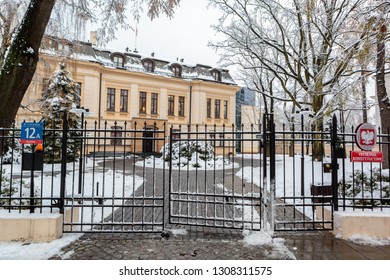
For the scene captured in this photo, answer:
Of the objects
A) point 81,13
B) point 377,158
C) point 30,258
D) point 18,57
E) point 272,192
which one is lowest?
point 30,258

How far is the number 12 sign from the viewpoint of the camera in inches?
179

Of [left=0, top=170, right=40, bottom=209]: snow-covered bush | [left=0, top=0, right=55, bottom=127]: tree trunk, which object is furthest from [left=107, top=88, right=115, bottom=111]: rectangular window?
[left=0, top=0, right=55, bottom=127]: tree trunk

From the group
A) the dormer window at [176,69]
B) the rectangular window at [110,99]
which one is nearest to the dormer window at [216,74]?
the dormer window at [176,69]

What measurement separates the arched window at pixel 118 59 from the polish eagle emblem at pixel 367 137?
31.0 m

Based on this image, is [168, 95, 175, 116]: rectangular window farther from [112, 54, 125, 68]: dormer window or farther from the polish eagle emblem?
the polish eagle emblem

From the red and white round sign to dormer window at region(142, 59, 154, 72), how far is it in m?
31.4

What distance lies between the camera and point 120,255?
3.89 m

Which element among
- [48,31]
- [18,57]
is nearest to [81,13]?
[48,31]

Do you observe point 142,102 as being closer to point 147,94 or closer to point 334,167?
point 147,94

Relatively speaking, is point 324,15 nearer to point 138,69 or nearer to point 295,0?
point 295,0

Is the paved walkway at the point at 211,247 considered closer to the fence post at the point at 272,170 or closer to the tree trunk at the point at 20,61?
the fence post at the point at 272,170

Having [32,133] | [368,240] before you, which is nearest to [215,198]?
[368,240]

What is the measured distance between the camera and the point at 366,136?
4.83 m

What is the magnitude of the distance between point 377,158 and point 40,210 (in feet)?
20.0
